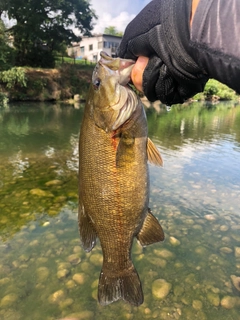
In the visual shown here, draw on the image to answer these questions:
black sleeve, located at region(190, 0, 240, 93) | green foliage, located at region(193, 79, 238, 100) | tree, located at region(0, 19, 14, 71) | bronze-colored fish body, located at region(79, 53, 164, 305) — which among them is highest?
tree, located at region(0, 19, 14, 71)

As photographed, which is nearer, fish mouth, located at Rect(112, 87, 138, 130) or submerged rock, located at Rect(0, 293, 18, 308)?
fish mouth, located at Rect(112, 87, 138, 130)

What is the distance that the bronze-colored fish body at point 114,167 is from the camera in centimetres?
212

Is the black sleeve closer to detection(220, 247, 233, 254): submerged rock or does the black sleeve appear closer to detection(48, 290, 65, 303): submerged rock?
detection(48, 290, 65, 303): submerged rock

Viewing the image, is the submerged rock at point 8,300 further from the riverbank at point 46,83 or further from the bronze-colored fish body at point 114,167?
the riverbank at point 46,83

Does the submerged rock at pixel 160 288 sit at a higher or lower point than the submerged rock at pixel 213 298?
lower

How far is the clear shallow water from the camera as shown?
3.66 m

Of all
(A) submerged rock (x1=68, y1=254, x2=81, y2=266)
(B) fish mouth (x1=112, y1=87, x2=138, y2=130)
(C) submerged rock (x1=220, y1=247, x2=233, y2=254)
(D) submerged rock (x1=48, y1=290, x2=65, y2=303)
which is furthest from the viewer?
(C) submerged rock (x1=220, y1=247, x2=233, y2=254)

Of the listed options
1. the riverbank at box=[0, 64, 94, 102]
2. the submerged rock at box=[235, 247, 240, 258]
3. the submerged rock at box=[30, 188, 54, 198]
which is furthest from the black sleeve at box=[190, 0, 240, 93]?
the riverbank at box=[0, 64, 94, 102]

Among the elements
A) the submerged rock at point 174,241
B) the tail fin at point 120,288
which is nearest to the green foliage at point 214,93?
the submerged rock at point 174,241

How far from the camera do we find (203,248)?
481 cm

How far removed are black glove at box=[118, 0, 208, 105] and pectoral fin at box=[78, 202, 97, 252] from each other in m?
1.07

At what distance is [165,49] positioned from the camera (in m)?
1.64

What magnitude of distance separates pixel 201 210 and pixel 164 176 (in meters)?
2.00

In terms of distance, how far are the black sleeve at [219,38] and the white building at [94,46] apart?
63.1 meters
